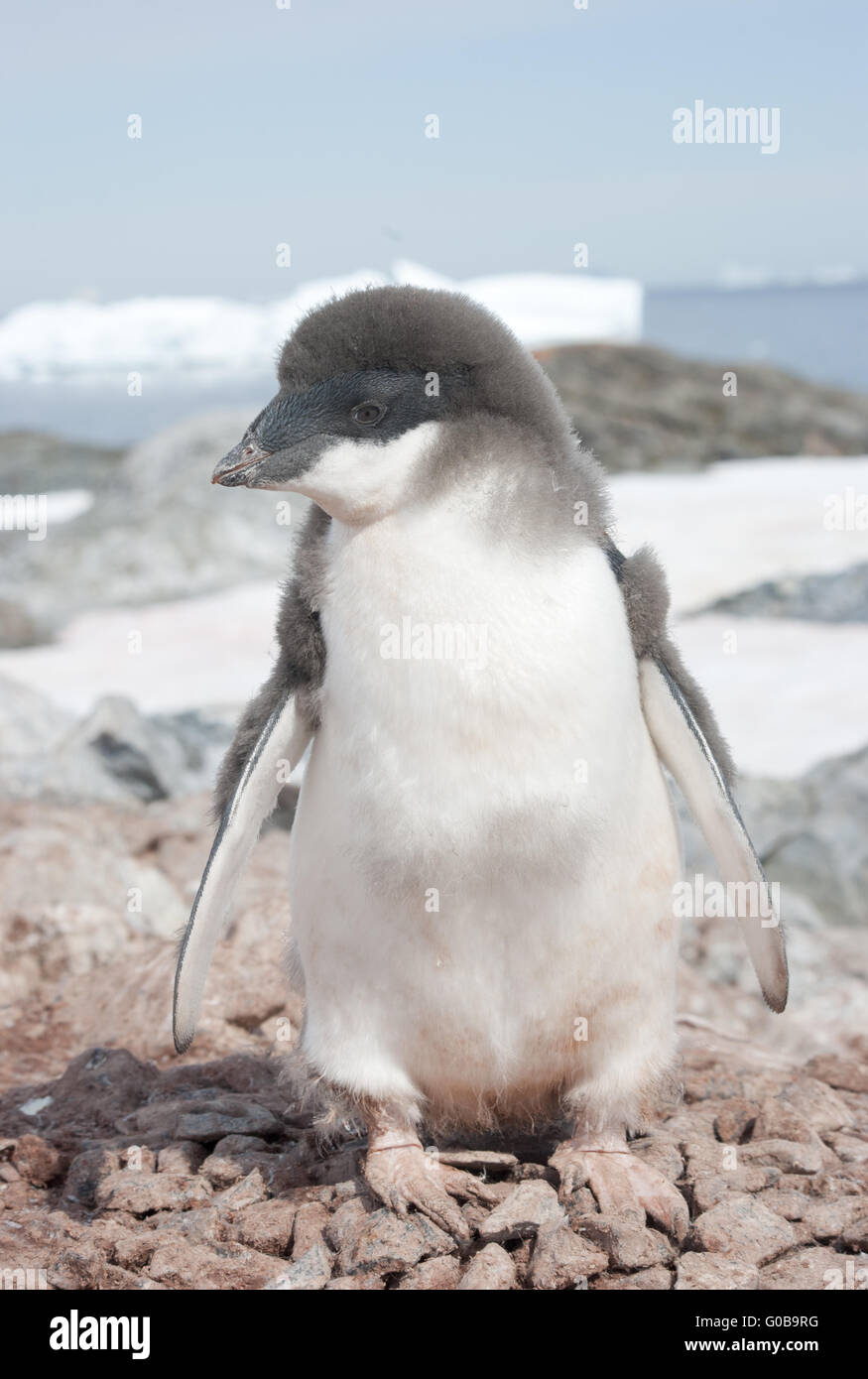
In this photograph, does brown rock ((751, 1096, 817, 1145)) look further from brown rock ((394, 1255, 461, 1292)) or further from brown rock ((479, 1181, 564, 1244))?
brown rock ((394, 1255, 461, 1292))

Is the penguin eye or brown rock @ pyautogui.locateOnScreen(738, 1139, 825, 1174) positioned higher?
the penguin eye

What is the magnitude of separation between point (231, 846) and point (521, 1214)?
927mm

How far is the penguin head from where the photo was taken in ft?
8.07

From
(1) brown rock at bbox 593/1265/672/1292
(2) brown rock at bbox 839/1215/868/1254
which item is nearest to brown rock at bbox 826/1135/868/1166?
(2) brown rock at bbox 839/1215/868/1254

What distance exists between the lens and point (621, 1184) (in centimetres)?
267

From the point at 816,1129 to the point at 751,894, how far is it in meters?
0.70

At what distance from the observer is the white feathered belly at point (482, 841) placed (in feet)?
8.16

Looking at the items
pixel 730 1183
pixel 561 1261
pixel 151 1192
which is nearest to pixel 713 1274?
pixel 561 1261

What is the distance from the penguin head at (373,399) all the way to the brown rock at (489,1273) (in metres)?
1.37

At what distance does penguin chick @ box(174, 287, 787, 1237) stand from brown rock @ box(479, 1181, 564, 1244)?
7 centimetres

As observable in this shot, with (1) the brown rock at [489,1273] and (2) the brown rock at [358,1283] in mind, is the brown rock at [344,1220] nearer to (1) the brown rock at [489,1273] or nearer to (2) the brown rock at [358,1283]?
(2) the brown rock at [358,1283]

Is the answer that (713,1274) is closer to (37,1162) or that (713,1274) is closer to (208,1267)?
(208,1267)

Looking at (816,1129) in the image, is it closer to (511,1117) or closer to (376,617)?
(511,1117)

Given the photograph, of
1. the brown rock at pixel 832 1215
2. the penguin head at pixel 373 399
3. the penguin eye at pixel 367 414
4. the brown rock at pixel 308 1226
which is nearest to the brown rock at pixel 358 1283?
the brown rock at pixel 308 1226
